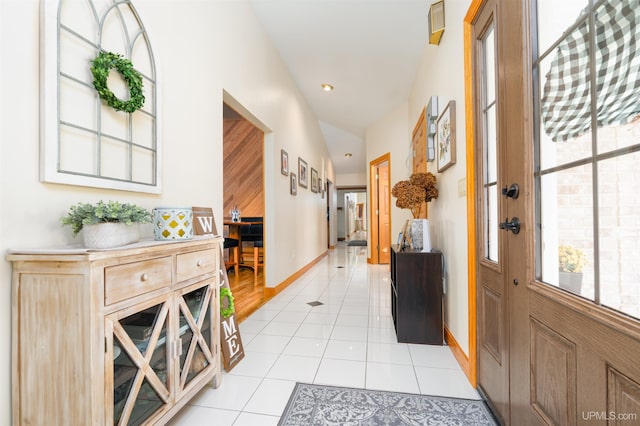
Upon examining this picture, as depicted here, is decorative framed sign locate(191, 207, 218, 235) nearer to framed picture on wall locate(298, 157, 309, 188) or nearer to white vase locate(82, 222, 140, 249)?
white vase locate(82, 222, 140, 249)

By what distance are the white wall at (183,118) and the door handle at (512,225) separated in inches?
71.5

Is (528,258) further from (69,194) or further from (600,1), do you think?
(69,194)

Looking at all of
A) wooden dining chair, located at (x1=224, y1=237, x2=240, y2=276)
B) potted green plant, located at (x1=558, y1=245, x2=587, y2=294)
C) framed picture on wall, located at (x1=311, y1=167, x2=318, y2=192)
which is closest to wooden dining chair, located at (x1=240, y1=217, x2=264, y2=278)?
wooden dining chair, located at (x1=224, y1=237, x2=240, y2=276)

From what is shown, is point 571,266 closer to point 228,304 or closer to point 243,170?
point 228,304

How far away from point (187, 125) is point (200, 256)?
0.98 metres

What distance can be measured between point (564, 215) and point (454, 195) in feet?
3.92

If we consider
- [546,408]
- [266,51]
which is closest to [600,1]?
[546,408]

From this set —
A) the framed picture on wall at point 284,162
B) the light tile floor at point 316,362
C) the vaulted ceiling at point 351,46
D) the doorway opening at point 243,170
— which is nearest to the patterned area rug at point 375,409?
the light tile floor at point 316,362

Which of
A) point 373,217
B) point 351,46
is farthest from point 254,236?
point 351,46

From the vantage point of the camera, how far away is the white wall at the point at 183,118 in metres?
0.95

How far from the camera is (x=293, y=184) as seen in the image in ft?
14.5

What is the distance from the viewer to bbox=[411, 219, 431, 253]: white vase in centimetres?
236

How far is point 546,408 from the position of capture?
0.97 metres

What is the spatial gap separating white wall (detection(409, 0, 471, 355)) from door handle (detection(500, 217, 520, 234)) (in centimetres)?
59
